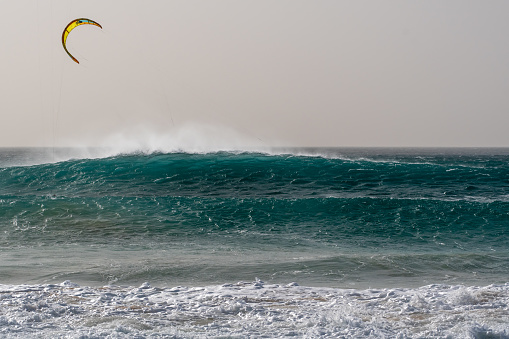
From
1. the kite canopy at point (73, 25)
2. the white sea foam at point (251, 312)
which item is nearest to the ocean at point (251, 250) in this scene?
the white sea foam at point (251, 312)

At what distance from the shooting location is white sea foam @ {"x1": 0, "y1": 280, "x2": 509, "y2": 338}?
174 inches

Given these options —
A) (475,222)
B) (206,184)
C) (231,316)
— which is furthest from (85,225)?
(475,222)

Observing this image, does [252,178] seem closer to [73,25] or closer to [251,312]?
[73,25]

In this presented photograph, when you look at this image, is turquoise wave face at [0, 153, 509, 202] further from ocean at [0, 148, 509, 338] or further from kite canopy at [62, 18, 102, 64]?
kite canopy at [62, 18, 102, 64]

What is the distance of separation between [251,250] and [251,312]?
13.8 ft

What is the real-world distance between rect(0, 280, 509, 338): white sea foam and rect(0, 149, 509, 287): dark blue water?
0.82 m

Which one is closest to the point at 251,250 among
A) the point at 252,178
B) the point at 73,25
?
the point at 252,178

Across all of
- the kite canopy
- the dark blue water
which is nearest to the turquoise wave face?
the dark blue water

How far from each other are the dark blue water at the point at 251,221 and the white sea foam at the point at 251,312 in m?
0.82

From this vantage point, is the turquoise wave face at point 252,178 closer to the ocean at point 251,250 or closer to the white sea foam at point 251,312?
the ocean at point 251,250

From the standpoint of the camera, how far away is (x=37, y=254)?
8.82 metres

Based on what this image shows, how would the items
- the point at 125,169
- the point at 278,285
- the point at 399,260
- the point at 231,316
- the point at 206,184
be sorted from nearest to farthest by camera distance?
the point at 231,316, the point at 278,285, the point at 399,260, the point at 206,184, the point at 125,169

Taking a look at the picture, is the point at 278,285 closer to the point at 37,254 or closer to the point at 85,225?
the point at 37,254

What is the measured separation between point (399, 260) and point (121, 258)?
5025mm
